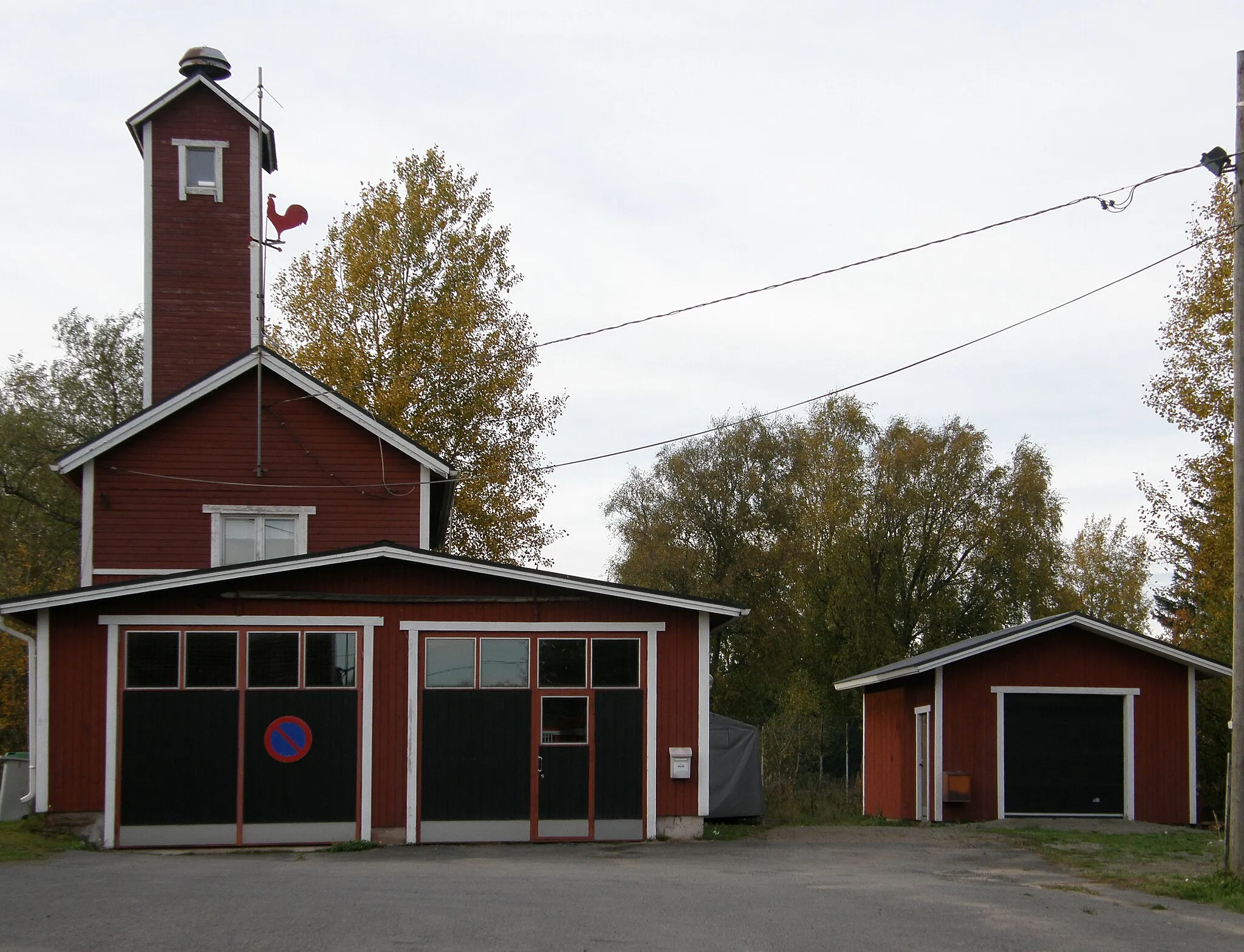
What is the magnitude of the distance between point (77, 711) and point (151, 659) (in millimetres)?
1166

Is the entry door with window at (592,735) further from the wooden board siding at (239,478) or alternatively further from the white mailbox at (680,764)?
the wooden board siding at (239,478)

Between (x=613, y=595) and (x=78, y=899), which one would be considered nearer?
(x=78, y=899)

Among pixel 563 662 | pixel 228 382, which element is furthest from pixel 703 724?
pixel 228 382

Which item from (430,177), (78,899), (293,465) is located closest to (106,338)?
(430,177)

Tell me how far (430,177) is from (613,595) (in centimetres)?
1996

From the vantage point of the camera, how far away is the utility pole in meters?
14.3

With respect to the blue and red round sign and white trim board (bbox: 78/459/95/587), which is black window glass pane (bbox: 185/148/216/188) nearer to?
white trim board (bbox: 78/459/95/587)

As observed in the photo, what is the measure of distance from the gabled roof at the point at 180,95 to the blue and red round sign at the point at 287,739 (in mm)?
11218

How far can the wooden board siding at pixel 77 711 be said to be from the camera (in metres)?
18.2

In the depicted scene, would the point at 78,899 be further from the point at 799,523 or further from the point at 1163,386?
the point at 799,523

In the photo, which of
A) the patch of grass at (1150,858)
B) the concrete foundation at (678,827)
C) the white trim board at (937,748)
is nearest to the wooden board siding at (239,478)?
the concrete foundation at (678,827)

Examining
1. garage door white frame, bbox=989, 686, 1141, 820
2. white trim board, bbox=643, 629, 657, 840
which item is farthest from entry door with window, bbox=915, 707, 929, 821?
white trim board, bbox=643, 629, 657, 840

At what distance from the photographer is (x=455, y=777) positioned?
1895cm

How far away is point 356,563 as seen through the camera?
18.9m
